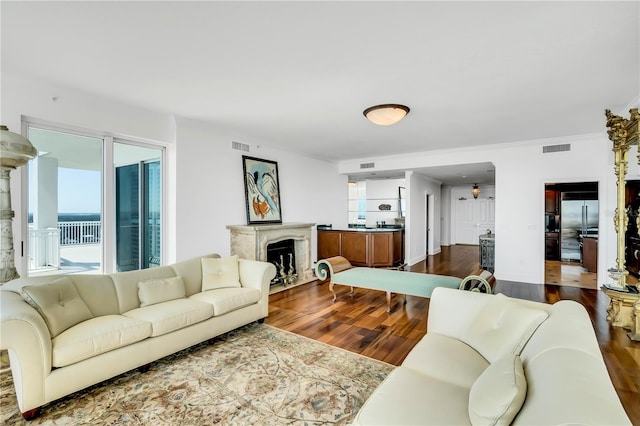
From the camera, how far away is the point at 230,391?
95.3 inches

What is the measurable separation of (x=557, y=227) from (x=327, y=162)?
6.84m

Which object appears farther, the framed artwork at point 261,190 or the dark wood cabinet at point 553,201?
the dark wood cabinet at point 553,201

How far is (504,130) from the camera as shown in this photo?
516cm

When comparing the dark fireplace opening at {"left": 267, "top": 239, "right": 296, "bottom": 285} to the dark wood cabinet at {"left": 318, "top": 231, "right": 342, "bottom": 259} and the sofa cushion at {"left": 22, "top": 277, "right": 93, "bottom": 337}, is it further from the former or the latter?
the sofa cushion at {"left": 22, "top": 277, "right": 93, "bottom": 337}

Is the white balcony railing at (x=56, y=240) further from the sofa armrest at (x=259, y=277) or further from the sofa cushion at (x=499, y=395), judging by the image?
the sofa cushion at (x=499, y=395)

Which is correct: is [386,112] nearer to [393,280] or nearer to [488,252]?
[393,280]

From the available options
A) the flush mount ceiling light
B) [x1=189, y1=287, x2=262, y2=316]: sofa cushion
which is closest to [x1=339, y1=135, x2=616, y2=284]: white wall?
the flush mount ceiling light

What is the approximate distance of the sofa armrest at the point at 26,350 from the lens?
6.62ft

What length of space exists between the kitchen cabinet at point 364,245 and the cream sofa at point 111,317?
3816 millimetres

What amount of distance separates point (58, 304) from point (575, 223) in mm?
10757

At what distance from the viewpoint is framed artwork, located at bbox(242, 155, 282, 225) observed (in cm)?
567

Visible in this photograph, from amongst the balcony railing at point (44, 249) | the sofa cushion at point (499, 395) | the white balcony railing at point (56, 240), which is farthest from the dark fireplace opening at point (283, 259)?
the sofa cushion at point (499, 395)

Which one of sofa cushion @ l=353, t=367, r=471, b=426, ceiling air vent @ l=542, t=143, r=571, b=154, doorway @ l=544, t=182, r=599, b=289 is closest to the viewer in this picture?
sofa cushion @ l=353, t=367, r=471, b=426

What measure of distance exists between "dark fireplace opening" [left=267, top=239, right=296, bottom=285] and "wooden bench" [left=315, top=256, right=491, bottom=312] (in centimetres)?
121
